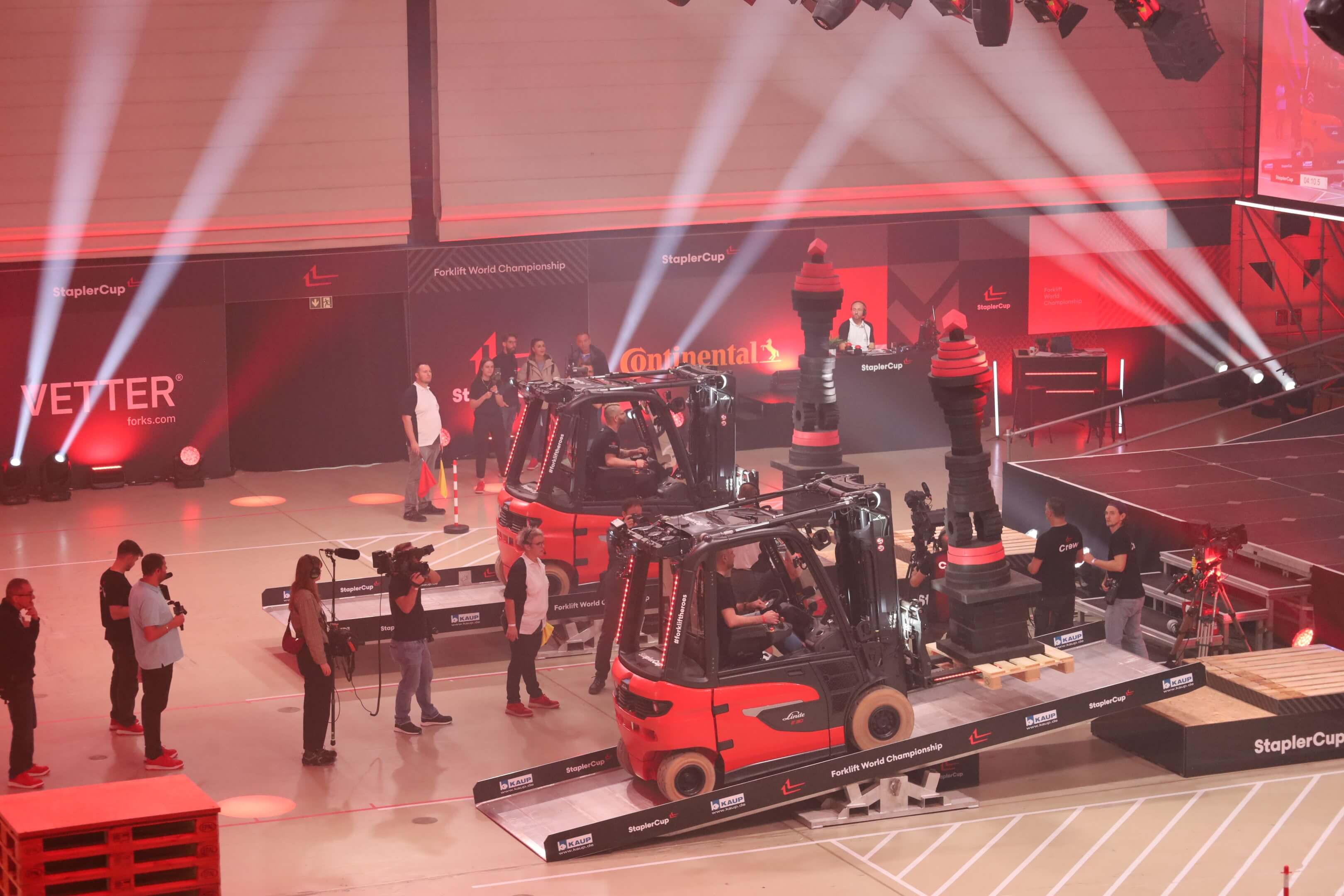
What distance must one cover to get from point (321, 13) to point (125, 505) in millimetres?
6365

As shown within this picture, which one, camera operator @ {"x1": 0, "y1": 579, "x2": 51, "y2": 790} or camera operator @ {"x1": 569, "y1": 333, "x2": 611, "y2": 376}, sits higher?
camera operator @ {"x1": 569, "y1": 333, "x2": 611, "y2": 376}

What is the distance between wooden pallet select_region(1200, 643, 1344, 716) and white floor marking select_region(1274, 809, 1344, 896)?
0.96m

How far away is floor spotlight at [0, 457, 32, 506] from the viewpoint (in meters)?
20.1

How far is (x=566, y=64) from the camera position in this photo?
22.3 metres

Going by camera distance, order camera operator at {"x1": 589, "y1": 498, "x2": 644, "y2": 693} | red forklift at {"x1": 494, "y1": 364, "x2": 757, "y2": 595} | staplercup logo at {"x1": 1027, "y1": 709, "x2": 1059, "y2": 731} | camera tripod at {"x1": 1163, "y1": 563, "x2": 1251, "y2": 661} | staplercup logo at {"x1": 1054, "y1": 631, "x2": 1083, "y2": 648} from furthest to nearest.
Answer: red forklift at {"x1": 494, "y1": 364, "x2": 757, "y2": 595} < camera tripod at {"x1": 1163, "y1": 563, "x2": 1251, "y2": 661} < staplercup logo at {"x1": 1054, "y1": 631, "x2": 1083, "y2": 648} < camera operator at {"x1": 589, "y1": 498, "x2": 644, "y2": 693} < staplercup logo at {"x1": 1027, "y1": 709, "x2": 1059, "y2": 731}

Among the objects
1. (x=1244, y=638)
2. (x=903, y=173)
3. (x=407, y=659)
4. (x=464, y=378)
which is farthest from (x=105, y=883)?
(x=903, y=173)

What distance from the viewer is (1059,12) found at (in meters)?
15.5

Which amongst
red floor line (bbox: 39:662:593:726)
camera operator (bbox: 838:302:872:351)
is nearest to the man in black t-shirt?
red floor line (bbox: 39:662:593:726)

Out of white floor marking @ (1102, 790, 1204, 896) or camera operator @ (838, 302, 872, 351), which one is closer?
white floor marking @ (1102, 790, 1204, 896)

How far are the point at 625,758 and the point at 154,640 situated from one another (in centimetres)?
338

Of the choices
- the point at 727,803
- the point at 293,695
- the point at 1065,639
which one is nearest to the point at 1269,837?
the point at 1065,639

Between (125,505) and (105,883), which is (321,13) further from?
(105,883)

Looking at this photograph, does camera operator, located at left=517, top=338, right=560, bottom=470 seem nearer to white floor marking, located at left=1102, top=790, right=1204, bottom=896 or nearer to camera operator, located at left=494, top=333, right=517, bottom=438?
camera operator, located at left=494, top=333, right=517, bottom=438

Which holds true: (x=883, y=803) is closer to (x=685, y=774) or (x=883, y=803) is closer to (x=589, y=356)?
(x=685, y=774)
